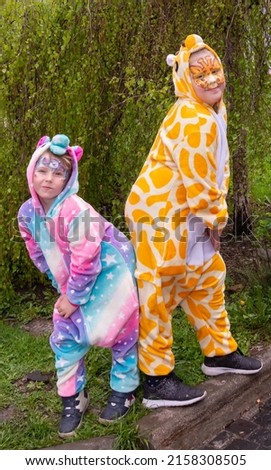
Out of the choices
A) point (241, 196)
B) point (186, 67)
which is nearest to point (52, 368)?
point (186, 67)

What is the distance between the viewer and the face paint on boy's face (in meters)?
3.24

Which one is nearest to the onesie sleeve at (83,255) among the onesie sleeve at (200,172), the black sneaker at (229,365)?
the onesie sleeve at (200,172)

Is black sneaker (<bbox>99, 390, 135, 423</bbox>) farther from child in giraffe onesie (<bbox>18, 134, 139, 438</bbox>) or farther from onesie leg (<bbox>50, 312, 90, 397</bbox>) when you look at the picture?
onesie leg (<bbox>50, 312, 90, 397</bbox>)

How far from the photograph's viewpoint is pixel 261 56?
471 centimetres

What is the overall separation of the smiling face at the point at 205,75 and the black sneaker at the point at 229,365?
1462 mm

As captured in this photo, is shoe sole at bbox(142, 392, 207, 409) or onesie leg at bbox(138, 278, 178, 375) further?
shoe sole at bbox(142, 392, 207, 409)

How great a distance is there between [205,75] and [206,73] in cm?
1

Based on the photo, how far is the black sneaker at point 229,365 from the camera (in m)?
3.78

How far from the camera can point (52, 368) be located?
409 cm

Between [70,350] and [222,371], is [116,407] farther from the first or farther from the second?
[222,371]

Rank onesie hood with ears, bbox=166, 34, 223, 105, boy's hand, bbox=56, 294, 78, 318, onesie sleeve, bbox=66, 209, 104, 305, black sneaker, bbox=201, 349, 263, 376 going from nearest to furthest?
onesie sleeve, bbox=66, 209, 104, 305
boy's hand, bbox=56, 294, 78, 318
onesie hood with ears, bbox=166, 34, 223, 105
black sneaker, bbox=201, 349, 263, 376

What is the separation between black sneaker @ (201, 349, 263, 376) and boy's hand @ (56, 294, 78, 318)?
40.0 inches

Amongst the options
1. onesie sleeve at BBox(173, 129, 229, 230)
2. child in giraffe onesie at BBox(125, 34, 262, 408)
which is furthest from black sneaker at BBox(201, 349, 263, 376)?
onesie sleeve at BBox(173, 129, 229, 230)

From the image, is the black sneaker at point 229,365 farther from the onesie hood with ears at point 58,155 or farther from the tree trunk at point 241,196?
the tree trunk at point 241,196
